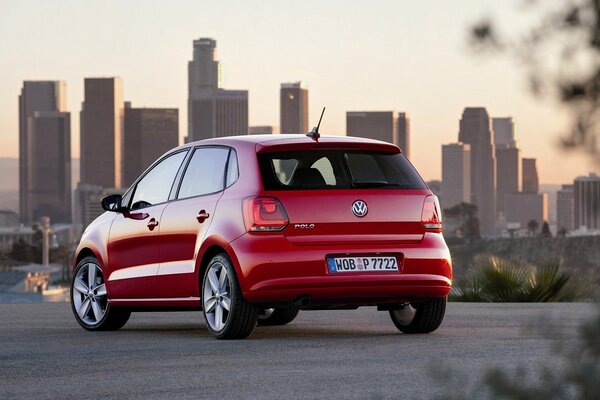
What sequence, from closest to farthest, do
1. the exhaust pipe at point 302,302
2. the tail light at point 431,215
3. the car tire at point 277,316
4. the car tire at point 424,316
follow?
1. the exhaust pipe at point 302,302
2. the tail light at point 431,215
3. the car tire at point 424,316
4. the car tire at point 277,316

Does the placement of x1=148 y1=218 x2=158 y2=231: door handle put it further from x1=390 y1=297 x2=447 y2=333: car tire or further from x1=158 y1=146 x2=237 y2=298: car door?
x1=390 y1=297 x2=447 y2=333: car tire

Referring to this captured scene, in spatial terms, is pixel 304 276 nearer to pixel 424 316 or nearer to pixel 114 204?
pixel 424 316

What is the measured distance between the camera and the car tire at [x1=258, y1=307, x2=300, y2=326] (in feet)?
43.2

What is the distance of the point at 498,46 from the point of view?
3.81 m

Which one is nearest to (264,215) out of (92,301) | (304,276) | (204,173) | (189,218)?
(304,276)

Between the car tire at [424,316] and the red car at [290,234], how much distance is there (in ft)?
0.04

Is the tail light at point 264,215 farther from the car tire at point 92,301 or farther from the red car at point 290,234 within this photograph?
the car tire at point 92,301

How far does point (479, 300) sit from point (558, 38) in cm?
1764

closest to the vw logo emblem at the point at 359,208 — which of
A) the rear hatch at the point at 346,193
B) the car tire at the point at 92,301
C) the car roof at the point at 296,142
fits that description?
the rear hatch at the point at 346,193

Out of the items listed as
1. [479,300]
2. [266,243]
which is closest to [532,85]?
[266,243]

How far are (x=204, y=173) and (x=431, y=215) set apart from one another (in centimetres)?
191

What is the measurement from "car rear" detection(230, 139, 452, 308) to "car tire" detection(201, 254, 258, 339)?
0.49 feet

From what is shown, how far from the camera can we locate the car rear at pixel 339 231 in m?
10.5

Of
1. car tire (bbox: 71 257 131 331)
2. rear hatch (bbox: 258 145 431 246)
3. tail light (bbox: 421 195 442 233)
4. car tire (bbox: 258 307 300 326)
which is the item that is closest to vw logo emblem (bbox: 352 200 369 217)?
rear hatch (bbox: 258 145 431 246)
